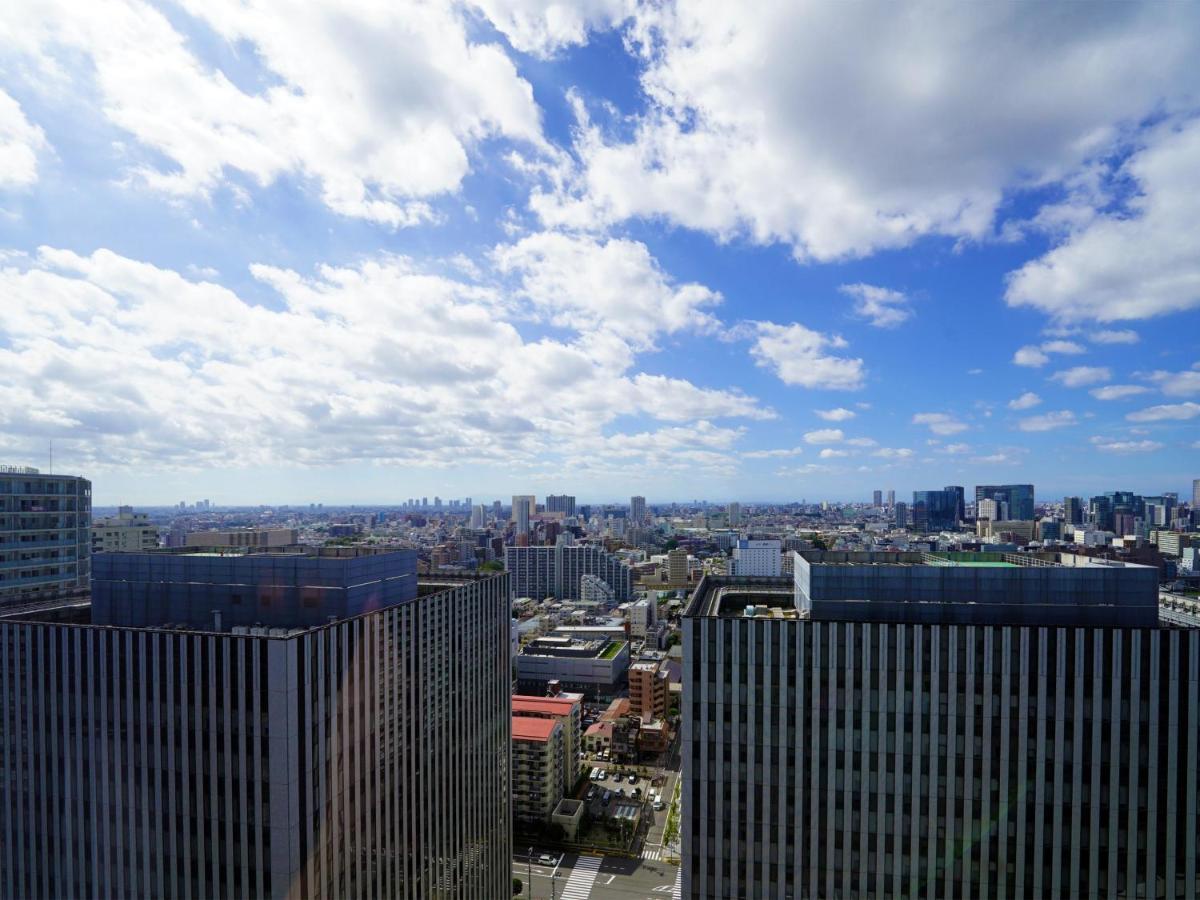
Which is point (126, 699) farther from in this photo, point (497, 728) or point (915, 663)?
point (915, 663)

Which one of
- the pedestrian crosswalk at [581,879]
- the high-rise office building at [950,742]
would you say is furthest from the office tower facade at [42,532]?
the high-rise office building at [950,742]

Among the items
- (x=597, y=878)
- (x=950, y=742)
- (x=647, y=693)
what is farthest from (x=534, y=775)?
(x=950, y=742)

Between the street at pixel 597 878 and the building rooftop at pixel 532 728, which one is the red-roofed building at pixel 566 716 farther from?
the street at pixel 597 878

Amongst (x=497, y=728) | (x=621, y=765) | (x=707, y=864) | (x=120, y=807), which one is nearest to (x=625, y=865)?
(x=621, y=765)

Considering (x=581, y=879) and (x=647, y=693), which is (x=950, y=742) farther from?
(x=647, y=693)

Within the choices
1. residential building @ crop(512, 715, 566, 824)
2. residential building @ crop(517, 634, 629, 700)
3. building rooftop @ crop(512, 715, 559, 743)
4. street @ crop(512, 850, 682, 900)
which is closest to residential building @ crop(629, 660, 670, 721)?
residential building @ crop(517, 634, 629, 700)

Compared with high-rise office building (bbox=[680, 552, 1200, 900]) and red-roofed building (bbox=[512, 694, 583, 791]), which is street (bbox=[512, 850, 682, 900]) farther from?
high-rise office building (bbox=[680, 552, 1200, 900])

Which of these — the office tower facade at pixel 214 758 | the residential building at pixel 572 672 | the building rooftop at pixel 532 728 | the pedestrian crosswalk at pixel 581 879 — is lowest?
the pedestrian crosswalk at pixel 581 879
